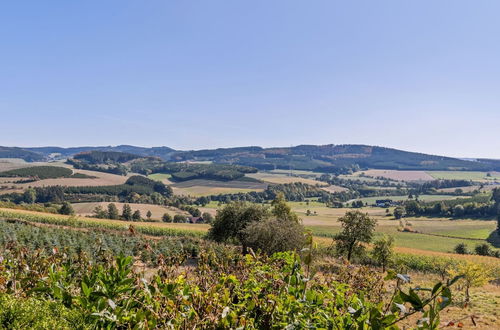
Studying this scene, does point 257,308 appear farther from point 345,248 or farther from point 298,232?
point 345,248

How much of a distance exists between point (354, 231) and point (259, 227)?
14.2 metres

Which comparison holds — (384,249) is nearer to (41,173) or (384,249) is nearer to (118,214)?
(118,214)

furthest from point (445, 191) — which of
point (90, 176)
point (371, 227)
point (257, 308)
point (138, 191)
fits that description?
point (257, 308)

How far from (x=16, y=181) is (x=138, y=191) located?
59.5 metres

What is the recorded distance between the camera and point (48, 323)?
2.51m

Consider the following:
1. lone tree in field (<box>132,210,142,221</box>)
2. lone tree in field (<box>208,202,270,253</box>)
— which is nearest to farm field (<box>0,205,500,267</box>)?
lone tree in field (<box>132,210,142,221</box>)

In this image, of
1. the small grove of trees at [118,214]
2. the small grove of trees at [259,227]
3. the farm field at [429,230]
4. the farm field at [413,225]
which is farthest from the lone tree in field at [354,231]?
the small grove of trees at [118,214]

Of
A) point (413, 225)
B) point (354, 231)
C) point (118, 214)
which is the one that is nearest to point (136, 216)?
point (118, 214)

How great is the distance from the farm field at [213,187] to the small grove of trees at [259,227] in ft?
410

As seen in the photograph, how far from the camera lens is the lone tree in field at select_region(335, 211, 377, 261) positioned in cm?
3622

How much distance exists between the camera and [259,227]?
91.8 ft

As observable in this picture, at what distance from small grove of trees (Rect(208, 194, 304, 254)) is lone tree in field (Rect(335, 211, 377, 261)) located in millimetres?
5635

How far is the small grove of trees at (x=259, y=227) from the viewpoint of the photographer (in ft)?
90.5

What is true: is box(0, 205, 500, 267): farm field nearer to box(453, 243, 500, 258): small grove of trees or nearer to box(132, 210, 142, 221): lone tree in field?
box(453, 243, 500, 258): small grove of trees
